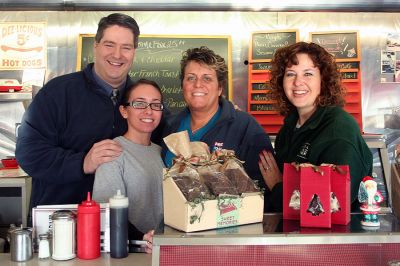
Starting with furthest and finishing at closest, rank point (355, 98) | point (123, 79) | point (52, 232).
A: point (355, 98) < point (123, 79) < point (52, 232)

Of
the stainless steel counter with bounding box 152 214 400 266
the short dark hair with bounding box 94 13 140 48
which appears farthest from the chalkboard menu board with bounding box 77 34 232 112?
the stainless steel counter with bounding box 152 214 400 266

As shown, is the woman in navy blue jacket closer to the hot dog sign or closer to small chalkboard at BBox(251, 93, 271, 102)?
small chalkboard at BBox(251, 93, 271, 102)

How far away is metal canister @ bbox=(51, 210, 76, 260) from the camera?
1594 mm

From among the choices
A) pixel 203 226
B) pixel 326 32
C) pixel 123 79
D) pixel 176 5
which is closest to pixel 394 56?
pixel 326 32

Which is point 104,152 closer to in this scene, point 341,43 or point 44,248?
point 44,248

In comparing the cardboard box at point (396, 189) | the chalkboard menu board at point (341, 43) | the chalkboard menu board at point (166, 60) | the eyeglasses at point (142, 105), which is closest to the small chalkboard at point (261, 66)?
the chalkboard menu board at point (166, 60)

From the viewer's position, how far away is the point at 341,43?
12.9 ft

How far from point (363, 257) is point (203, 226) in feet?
1.59

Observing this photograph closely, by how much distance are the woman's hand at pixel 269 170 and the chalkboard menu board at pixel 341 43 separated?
2.07 meters

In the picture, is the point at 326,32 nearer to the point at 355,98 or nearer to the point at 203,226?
the point at 355,98

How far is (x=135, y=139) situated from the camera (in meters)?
2.14

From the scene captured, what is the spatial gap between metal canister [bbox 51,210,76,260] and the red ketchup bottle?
0.03 m

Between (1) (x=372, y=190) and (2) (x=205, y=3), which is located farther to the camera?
(2) (x=205, y=3)

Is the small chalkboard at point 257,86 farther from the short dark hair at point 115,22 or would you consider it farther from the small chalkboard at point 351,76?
the short dark hair at point 115,22
